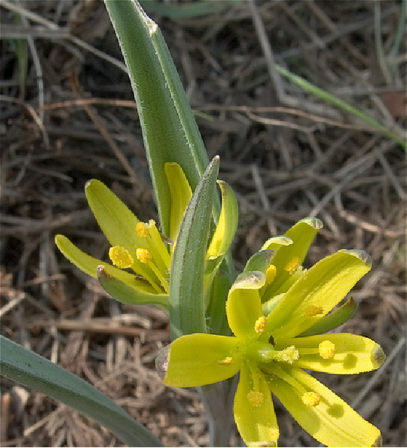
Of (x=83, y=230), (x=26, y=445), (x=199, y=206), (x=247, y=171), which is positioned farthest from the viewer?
(x=247, y=171)

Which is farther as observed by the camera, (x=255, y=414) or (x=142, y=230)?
(x=142, y=230)

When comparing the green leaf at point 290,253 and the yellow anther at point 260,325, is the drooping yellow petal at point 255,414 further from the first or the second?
the green leaf at point 290,253

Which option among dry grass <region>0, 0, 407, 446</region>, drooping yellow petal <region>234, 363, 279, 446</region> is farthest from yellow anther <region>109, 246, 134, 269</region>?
dry grass <region>0, 0, 407, 446</region>

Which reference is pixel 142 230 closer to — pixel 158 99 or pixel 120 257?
pixel 120 257

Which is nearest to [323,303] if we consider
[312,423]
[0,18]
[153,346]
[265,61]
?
[312,423]

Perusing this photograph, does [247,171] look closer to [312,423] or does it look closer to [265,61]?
[265,61]

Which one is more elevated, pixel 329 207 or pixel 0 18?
pixel 0 18

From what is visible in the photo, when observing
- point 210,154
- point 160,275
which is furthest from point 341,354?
point 210,154

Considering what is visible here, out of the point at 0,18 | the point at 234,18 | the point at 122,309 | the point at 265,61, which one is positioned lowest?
the point at 122,309
